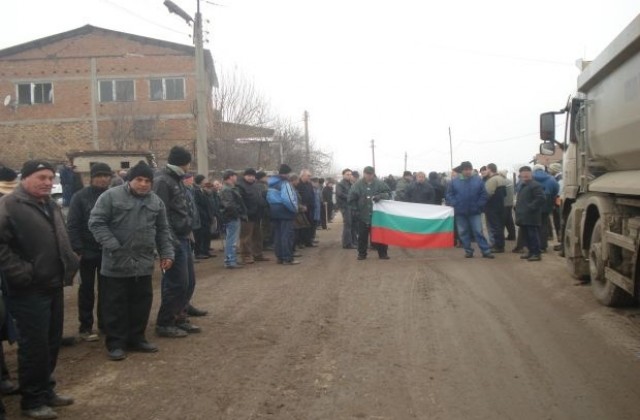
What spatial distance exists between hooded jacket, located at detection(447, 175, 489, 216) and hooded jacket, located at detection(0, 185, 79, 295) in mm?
9051

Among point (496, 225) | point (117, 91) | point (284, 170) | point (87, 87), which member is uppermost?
point (87, 87)

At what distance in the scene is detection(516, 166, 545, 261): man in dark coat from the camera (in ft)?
38.3

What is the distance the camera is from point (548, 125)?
10.3 metres

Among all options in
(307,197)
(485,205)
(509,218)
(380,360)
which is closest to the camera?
(380,360)

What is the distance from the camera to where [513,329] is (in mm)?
6746

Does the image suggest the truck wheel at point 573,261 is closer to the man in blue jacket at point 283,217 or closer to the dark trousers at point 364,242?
the dark trousers at point 364,242

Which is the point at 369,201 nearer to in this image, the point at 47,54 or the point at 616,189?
the point at 616,189

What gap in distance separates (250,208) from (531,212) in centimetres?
541

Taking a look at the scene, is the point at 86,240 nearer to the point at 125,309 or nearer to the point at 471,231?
the point at 125,309

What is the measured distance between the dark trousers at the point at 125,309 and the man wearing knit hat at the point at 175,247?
1.66 feet

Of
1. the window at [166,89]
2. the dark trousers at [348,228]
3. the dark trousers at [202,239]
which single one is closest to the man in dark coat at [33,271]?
the dark trousers at [202,239]

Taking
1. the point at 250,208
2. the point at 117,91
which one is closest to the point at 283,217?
the point at 250,208

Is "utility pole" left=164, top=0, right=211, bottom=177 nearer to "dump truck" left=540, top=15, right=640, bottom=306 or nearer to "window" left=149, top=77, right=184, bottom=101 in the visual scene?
"dump truck" left=540, top=15, right=640, bottom=306

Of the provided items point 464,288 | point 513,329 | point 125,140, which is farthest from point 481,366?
point 125,140
